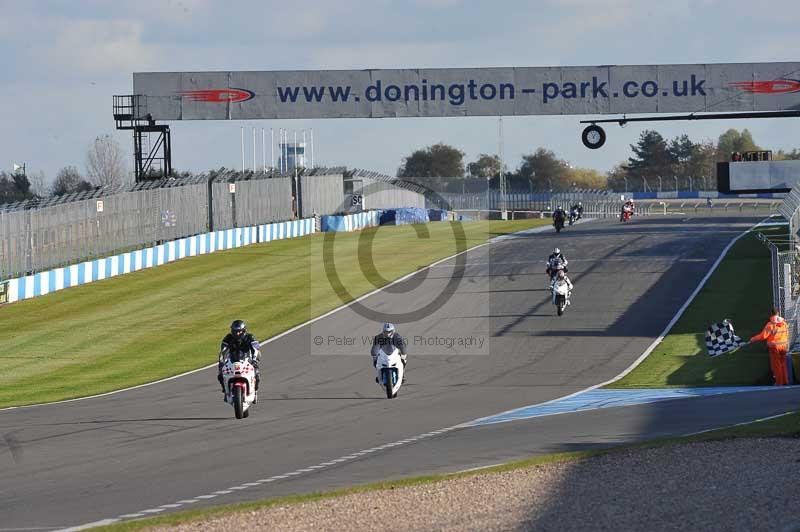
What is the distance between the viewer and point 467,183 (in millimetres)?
93188

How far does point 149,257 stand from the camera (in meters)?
46.2

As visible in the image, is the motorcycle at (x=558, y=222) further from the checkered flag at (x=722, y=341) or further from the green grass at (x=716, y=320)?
the checkered flag at (x=722, y=341)

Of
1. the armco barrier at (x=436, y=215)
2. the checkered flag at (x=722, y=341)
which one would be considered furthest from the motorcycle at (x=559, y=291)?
the armco barrier at (x=436, y=215)

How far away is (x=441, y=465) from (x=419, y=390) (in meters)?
8.99

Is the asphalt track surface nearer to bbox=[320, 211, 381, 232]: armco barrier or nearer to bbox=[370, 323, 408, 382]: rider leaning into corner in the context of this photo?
bbox=[370, 323, 408, 382]: rider leaning into corner

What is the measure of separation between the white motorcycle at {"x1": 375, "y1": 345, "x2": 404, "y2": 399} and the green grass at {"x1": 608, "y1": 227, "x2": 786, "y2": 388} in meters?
4.45

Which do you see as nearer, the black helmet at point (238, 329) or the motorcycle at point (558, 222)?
the black helmet at point (238, 329)

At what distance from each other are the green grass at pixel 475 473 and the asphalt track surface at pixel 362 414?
61 centimetres

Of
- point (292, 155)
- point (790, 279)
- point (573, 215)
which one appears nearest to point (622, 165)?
point (292, 155)

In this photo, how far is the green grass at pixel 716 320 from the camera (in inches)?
918

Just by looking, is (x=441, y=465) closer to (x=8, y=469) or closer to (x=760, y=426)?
(x=760, y=426)

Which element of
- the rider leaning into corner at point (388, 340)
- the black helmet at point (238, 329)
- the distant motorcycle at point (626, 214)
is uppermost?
the distant motorcycle at point (626, 214)

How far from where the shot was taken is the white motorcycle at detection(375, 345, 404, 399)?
20186mm

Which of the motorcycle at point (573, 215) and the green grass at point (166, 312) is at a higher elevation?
the motorcycle at point (573, 215)
